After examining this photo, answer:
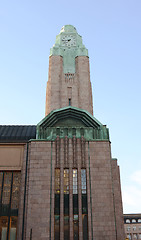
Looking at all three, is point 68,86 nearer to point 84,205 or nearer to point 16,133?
point 16,133

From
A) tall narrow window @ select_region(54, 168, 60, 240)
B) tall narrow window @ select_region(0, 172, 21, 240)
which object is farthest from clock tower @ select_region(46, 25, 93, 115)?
tall narrow window @ select_region(54, 168, 60, 240)

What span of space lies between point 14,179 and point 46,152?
477cm

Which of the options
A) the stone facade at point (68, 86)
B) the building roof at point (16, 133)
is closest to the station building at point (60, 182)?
the building roof at point (16, 133)

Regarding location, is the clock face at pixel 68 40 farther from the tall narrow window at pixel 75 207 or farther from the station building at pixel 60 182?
the tall narrow window at pixel 75 207

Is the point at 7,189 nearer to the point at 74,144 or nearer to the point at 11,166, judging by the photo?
the point at 11,166

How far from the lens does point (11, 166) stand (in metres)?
28.1

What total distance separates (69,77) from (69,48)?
7.90m

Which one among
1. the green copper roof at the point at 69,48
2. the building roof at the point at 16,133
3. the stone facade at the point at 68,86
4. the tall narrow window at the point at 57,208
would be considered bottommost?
the tall narrow window at the point at 57,208

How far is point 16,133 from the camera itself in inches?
1297

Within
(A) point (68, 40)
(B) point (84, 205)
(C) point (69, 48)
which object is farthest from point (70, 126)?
(A) point (68, 40)

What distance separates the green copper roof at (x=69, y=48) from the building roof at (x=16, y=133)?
58.8ft

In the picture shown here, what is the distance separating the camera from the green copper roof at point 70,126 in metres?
29.7

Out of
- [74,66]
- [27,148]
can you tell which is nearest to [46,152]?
[27,148]

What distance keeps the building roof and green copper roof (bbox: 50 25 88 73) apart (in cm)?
1792
